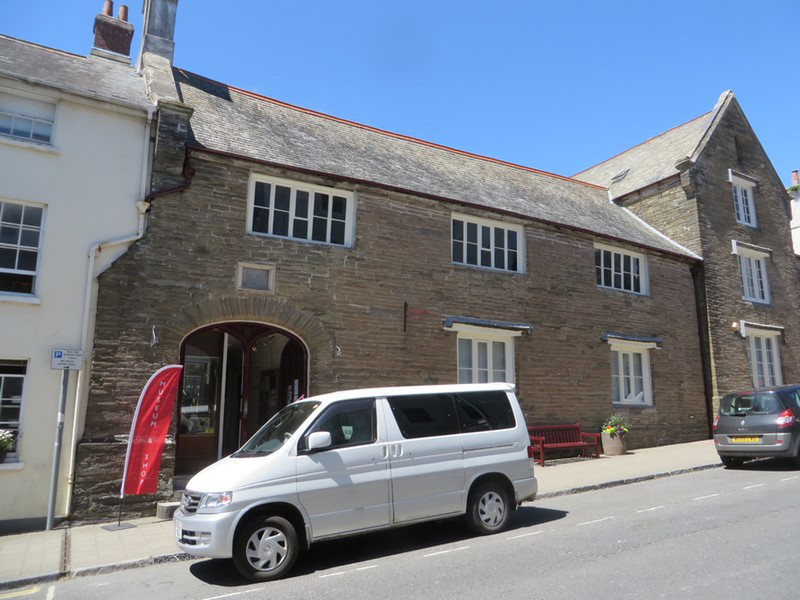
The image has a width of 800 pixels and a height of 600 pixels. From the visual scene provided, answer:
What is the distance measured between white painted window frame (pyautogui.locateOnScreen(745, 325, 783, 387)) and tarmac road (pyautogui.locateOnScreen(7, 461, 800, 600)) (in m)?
11.6

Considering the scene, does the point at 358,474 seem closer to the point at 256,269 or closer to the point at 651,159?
the point at 256,269

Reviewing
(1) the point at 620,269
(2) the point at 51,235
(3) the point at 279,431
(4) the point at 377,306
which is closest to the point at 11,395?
(2) the point at 51,235

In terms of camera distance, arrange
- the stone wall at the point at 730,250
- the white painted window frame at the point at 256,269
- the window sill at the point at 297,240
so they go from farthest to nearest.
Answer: the stone wall at the point at 730,250, the window sill at the point at 297,240, the white painted window frame at the point at 256,269

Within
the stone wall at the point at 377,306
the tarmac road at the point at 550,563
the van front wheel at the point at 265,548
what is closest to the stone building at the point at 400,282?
the stone wall at the point at 377,306

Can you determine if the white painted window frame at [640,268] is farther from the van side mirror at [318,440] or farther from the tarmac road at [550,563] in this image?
the van side mirror at [318,440]

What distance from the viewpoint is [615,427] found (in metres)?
14.4

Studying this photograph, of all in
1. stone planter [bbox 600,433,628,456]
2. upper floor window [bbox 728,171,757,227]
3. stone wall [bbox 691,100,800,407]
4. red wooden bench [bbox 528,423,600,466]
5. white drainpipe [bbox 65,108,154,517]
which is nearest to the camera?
white drainpipe [bbox 65,108,154,517]

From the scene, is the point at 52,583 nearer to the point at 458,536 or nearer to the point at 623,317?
the point at 458,536

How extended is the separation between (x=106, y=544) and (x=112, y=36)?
11.9 m

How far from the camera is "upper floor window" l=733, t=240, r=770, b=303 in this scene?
62.9ft

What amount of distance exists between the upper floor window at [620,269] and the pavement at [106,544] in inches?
226

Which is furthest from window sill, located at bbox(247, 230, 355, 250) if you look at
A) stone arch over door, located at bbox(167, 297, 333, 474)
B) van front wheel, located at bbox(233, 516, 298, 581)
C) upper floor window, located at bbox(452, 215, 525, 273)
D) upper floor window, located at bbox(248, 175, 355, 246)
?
van front wheel, located at bbox(233, 516, 298, 581)

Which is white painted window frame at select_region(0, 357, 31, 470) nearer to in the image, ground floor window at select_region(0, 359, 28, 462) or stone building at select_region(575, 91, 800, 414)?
ground floor window at select_region(0, 359, 28, 462)

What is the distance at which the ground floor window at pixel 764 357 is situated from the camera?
61.4ft
